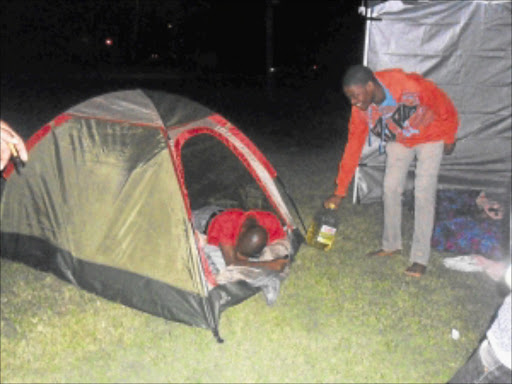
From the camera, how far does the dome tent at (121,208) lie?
138 inches

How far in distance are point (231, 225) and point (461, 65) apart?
366cm

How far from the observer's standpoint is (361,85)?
364cm

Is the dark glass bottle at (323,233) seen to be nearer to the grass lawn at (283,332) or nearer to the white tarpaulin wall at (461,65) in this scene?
the grass lawn at (283,332)

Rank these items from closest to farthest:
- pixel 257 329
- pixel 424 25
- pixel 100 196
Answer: pixel 257 329 < pixel 100 196 < pixel 424 25

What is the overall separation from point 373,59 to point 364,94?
84.9 inches

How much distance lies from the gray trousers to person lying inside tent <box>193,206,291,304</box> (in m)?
1.09

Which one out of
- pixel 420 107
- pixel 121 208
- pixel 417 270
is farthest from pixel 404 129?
pixel 121 208

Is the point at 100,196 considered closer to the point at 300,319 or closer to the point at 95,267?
the point at 95,267

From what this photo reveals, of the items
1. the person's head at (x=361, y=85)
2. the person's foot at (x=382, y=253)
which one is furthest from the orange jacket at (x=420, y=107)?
the person's foot at (x=382, y=253)

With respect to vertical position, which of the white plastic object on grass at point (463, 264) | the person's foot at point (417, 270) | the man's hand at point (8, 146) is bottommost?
the white plastic object on grass at point (463, 264)

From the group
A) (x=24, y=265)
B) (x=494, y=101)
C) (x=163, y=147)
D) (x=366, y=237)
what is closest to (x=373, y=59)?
(x=494, y=101)

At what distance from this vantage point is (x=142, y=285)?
362 cm

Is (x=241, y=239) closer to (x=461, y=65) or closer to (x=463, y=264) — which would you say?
(x=463, y=264)

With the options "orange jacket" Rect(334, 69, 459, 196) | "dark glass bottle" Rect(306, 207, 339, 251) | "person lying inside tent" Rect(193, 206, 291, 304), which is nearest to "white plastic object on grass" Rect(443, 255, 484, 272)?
"dark glass bottle" Rect(306, 207, 339, 251)
